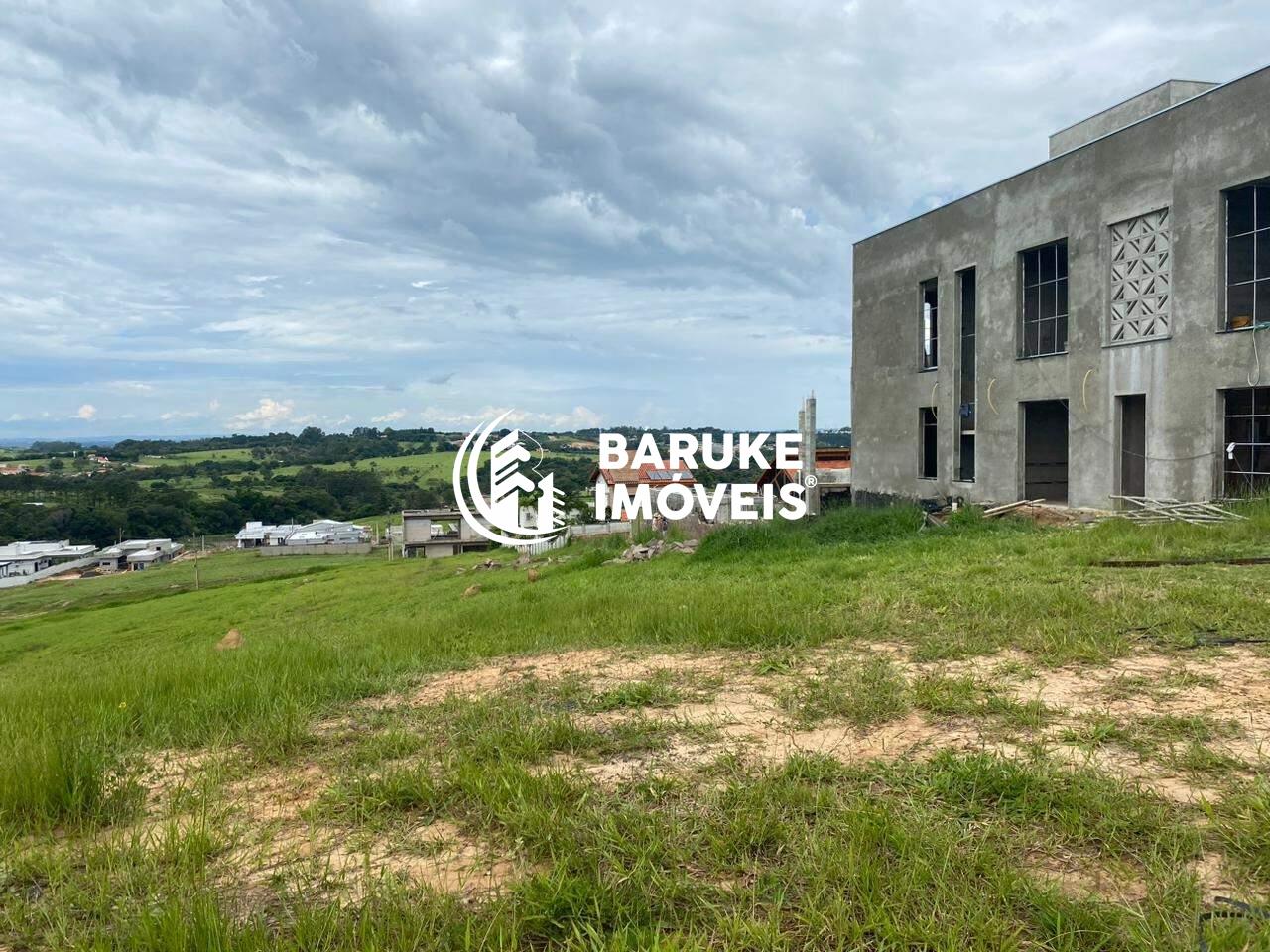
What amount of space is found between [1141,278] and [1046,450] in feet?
16.1

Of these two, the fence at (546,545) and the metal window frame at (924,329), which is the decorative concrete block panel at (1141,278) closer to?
the metal window frame at (924,329)

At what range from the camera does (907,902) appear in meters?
2.21

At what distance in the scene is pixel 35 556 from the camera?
58.3 metres

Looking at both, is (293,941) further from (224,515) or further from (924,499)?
(224,515)

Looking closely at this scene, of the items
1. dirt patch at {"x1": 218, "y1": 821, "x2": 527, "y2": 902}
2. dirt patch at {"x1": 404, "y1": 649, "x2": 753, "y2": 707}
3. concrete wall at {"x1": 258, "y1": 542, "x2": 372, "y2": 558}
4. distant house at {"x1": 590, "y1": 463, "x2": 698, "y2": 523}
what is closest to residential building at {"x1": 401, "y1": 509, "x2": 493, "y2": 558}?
concrete wall at {"x1": 258, "y1": 542, "x2": 372, "y2": 558}

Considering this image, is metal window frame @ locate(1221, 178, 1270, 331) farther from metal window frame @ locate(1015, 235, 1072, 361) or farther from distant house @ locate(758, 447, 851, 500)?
distant house @ locate(758, 447, 851, 500)

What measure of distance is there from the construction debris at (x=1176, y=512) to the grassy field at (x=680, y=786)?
20.2 ft

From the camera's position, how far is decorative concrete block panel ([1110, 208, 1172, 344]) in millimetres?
14359

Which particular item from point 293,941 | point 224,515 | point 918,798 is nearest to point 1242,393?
point 918,798

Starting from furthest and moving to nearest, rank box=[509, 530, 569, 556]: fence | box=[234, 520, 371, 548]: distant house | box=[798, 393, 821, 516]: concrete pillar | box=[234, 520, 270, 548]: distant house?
box=[234, 520, 270, 548]: distant house < box=[234, 520, 371, 548]: distant house < box=[509, 530, 569, 556]: fence < box=[798, 393, 821, 516]: concrete pillar

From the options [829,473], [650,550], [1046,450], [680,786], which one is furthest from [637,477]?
[680,786]

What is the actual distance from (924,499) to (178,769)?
A: 20070mm

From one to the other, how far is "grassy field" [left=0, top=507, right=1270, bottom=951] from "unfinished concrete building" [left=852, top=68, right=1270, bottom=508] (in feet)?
29.9

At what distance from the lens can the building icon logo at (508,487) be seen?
24328mm
